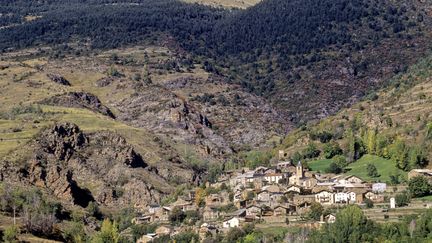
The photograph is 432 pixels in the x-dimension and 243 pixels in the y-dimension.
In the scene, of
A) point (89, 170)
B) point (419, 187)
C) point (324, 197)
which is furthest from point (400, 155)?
point (89, 170)

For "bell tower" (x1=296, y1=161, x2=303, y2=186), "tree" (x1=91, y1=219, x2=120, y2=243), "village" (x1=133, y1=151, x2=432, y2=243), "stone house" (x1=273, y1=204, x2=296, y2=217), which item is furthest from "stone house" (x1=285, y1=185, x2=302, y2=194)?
"tree" (x1=91, y1=219, x2=120, y2=243)

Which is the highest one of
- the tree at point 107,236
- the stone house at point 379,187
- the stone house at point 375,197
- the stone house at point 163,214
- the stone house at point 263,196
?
the stone house at point 379,187

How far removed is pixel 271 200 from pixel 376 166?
1535 cm

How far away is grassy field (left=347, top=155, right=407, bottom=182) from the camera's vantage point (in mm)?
136750

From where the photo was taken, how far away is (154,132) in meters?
184

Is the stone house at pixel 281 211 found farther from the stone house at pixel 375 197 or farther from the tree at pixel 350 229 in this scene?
the tree at pixel 350 229

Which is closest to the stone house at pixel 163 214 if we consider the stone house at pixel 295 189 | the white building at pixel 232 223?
the white building at pixel 232 223

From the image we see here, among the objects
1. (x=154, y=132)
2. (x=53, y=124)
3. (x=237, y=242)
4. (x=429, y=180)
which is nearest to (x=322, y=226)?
(x=237, y=242)

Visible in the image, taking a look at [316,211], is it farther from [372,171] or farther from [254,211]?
[372,171]

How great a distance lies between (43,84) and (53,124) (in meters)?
31.5

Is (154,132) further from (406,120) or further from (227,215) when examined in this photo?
(227,215)

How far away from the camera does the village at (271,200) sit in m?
125

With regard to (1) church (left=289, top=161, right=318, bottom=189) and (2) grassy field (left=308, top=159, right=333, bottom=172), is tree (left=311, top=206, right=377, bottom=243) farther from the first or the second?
(2) grassy field (left=308, top=159, right=333, bottom=172)

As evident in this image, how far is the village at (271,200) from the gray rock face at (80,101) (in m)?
43.8
